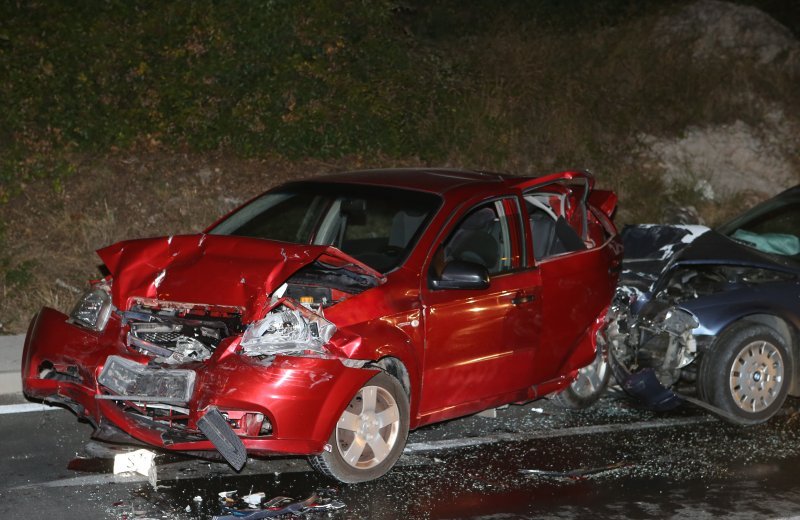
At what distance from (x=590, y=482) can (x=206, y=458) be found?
227 cm

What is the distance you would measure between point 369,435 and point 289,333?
0.76 meters

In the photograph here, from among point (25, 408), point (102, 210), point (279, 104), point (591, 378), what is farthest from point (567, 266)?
point (279, 104)

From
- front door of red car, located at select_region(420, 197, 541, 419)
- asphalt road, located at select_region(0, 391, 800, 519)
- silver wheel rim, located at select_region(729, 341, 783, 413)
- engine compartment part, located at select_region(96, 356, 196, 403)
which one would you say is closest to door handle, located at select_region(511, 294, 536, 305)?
front door of red car, located at select_region(420, 197, 541, 419)

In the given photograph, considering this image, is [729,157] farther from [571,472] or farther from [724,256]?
[571,472]

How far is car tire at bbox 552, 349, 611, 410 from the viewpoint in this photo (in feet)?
27.0

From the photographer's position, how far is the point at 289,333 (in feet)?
19.5

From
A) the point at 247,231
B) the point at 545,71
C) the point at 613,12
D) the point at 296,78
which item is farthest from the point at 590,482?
the point at 613,12

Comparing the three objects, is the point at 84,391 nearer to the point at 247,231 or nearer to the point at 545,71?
the point at 247,231

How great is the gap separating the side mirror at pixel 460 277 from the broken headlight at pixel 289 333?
3.07ft

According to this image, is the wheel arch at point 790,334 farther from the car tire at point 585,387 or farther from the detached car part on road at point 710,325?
the car tire at point 585,387

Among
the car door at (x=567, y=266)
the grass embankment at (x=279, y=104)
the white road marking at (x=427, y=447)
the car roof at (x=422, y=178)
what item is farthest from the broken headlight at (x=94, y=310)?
the grass embankment at (x=279, y=104)

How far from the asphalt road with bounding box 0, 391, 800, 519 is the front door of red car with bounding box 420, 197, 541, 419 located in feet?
1.51

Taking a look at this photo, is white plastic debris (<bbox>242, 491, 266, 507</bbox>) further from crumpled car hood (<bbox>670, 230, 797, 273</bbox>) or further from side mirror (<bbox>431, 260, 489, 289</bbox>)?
crumpled car hood (<bbox>670, 230, 797, 273</bbox>)

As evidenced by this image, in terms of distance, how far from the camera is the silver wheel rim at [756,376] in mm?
7973
